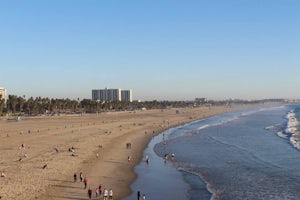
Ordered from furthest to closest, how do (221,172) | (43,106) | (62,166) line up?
(43,106), (221,172), (62,166)

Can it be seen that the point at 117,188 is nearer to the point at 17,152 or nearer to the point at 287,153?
the point at 17,152

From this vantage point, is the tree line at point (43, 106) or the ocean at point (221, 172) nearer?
the ocean at point (221, 172)

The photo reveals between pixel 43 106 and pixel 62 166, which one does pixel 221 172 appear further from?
pixel 43 106

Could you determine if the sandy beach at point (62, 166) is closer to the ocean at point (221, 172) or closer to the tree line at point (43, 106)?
the ocean at point (221, 172)

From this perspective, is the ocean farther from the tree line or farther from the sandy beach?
the tree line

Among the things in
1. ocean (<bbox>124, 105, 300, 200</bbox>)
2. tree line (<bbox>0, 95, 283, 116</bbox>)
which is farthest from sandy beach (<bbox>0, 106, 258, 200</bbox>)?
tree line (<bbox>0, 95, 283, 116</bbox>)

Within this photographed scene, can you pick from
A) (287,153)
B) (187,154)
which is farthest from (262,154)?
(187,154)

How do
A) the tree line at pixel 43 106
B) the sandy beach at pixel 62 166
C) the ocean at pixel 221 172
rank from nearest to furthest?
the sandy beach at pixel 62 166
the ocean at pixel 221 172
the tree line at pixel 43 106

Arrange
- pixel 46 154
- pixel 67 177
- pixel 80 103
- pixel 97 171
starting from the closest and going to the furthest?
pixel 67 177 → pixel 97 171 → pixel 46 154 → pixel 80 103

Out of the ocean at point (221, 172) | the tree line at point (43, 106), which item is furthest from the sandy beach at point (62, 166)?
the tree line at point (43, 106)

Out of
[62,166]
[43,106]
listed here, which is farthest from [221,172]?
[43,106]

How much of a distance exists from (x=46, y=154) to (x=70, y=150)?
122 inches

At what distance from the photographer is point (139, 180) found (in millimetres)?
31500

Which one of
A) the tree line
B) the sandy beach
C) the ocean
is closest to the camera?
the sandy beach
